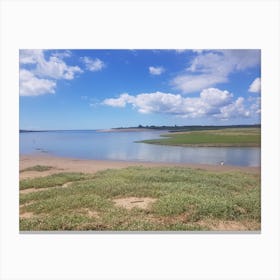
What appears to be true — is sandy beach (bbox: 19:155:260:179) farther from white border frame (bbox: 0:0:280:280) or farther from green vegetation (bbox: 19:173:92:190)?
white border frame (bbox: 0:0:280:280)

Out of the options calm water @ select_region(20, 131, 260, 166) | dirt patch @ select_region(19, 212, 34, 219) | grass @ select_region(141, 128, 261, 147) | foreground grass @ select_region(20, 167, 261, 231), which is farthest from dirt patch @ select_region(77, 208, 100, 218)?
grass @ select_region(141, 128, 261, 147)

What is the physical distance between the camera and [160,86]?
14.6 ft

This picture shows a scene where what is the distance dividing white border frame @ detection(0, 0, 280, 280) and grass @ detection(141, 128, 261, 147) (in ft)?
1.08

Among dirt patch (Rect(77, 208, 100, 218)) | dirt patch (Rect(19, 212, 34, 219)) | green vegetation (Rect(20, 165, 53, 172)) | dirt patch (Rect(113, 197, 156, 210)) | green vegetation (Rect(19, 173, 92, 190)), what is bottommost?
dirt patch (Rect(19, 212, 34, 219))

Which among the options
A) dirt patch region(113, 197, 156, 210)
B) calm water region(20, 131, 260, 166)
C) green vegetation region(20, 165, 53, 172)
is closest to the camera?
dirt patch region(113, 197, 156, 210)

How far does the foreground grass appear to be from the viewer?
13.5ft

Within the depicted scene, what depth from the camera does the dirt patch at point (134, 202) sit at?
14.1 feet

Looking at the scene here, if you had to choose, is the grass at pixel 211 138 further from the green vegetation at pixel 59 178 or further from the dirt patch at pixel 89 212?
the dirt patch at pixel 89 212
